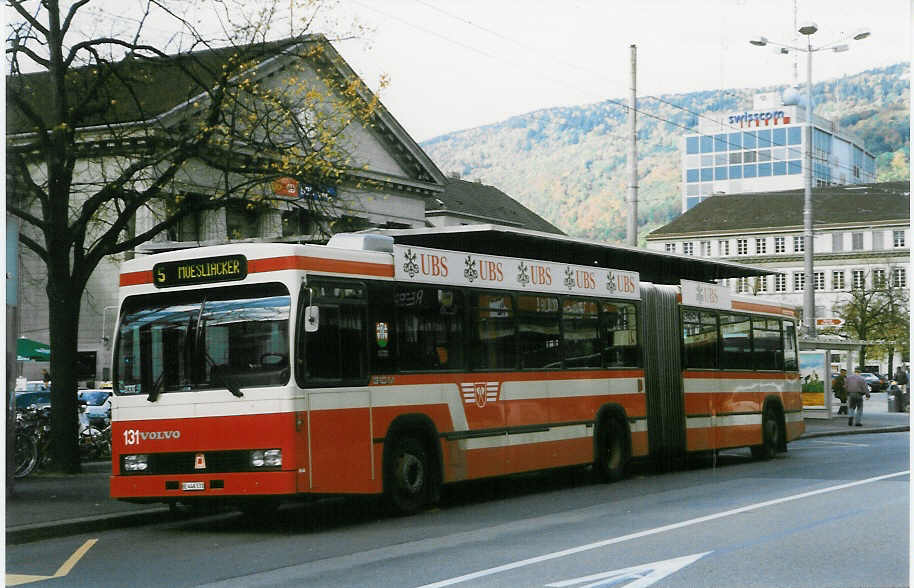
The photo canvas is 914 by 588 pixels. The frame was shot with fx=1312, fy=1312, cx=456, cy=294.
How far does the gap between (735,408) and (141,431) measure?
12.8m

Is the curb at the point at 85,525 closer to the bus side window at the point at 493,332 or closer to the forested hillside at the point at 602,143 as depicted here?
the bus side window at the point at 493,332

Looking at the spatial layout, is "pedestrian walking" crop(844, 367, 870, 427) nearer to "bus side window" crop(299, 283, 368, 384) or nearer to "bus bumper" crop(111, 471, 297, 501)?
"bus side window" crop(299, 283, 368, 384)

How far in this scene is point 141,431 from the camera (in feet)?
44.6

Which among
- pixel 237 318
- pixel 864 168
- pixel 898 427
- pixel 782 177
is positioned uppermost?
pixel 782 177

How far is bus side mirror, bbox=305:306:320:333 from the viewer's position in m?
13.0

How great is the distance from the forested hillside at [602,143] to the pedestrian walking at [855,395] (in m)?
8.41

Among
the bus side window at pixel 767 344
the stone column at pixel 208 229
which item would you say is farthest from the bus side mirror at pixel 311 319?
the stone column at pixel 208 229

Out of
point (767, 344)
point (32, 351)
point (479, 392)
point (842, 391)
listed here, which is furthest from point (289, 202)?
point (842, 391)

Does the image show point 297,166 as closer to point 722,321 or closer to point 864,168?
point 722,321

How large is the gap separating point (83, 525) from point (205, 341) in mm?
2362

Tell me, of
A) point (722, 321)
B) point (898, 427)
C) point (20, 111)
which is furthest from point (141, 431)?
point (898, 427)

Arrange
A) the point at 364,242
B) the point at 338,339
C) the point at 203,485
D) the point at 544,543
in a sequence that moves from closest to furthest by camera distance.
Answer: the point at 544,543 < the point at 203,485 < the point at 338,339 < the point at 364,242

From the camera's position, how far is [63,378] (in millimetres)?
19484

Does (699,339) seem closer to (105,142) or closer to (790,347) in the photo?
(790,347)
